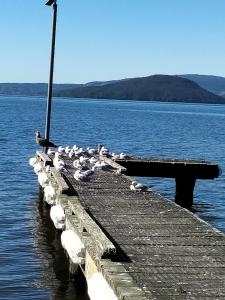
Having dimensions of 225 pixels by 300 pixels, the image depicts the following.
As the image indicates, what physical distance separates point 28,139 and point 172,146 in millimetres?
13556

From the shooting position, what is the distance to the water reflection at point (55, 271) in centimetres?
1358

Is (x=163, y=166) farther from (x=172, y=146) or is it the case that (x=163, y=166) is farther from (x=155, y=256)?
(x=172, y=146)

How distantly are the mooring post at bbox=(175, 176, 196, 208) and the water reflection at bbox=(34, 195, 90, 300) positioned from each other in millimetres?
6735

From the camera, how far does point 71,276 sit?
46.9 feet

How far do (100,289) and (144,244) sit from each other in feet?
8.47

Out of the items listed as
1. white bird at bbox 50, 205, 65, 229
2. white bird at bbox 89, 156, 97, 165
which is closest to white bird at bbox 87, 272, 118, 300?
white bird at bbox 50, 205, 65, 229

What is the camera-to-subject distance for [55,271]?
15.2m

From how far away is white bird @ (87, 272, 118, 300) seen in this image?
916 cm

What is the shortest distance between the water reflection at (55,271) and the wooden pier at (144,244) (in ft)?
3.80

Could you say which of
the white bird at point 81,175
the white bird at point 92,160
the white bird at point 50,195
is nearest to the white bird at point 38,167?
the white bird at point 92,160

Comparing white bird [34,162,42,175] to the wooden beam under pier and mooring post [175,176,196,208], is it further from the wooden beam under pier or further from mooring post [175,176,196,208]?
mooring post [175,176,196,208]

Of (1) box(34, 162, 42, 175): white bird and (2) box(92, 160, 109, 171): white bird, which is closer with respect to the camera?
(2) box(92, 160, 109, 171): white bird

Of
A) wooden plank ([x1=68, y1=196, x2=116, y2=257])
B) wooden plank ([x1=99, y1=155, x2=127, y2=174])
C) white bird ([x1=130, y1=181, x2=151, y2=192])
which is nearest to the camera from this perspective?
wooden plank ([x1=68, y1=196, x2=116, y2=257])

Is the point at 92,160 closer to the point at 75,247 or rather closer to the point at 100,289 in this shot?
the point at 75,247
